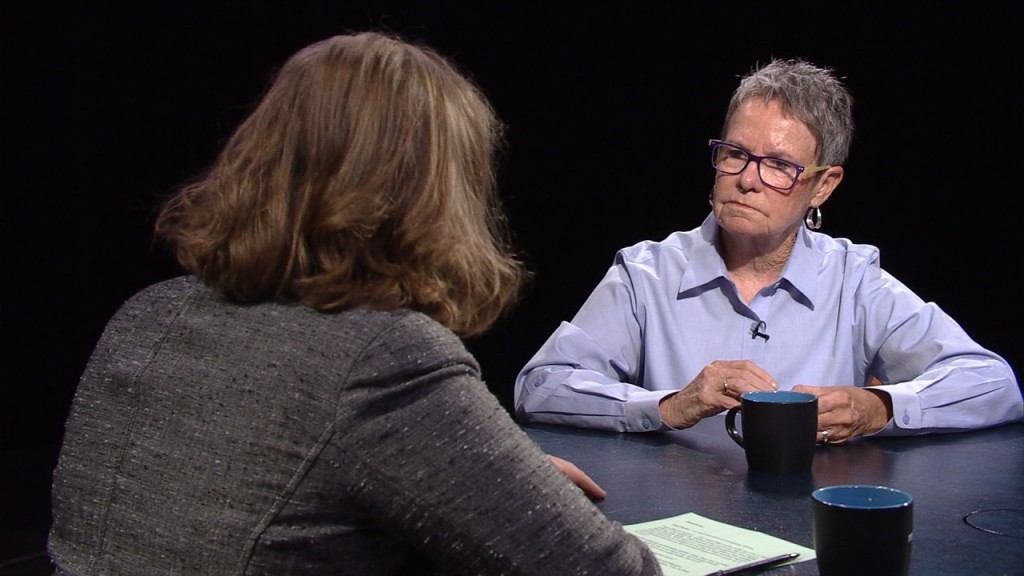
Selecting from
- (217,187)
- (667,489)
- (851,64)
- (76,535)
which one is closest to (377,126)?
(217,187)

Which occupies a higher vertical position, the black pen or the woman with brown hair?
the woman with brown hair

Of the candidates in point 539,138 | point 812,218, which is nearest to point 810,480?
point 812,218

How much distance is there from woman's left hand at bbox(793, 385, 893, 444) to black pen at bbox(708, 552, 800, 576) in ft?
1.93

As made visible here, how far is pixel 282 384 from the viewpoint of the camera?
0.87 m

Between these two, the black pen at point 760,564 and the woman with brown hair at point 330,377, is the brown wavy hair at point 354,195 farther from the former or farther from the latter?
the black pen at point 760,564

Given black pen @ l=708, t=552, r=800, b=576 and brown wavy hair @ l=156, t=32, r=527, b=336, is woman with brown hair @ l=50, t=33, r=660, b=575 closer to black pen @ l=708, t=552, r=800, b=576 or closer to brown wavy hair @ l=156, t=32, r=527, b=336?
brown wavy hair @ l=156, t=32, r=527, b=336

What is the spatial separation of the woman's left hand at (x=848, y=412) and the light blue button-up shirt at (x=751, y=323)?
0.32 meters

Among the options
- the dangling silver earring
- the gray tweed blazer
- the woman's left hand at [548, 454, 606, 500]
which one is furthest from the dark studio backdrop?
the gray tweed blazer

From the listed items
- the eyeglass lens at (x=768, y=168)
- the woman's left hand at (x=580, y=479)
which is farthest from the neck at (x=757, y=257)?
the woman's left hand at (x=580, y=479)

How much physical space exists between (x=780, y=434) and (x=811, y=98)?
0.93 metres

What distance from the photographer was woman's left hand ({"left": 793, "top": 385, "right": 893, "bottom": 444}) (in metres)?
1.66

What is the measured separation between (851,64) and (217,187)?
2.89 meters

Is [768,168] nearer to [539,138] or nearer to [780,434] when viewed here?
[780,434]

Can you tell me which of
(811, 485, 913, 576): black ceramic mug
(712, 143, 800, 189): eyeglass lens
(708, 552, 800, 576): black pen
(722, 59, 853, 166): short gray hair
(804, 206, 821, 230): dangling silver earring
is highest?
(722, 59, 853, 166): short gray hair
